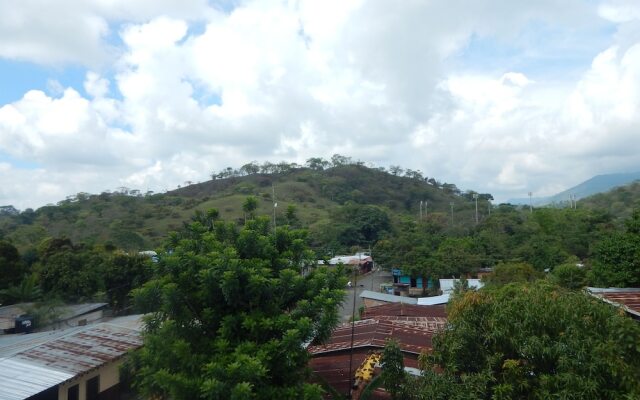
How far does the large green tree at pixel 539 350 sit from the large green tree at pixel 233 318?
2132 millimetres

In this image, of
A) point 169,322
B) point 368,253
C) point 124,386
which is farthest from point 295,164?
point 169,322

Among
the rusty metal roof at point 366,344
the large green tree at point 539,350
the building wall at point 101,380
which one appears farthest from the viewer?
the building wall at point 101,380

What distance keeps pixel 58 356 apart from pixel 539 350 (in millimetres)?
12103

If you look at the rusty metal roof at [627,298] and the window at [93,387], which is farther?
the rusty metal roof at [627,298]

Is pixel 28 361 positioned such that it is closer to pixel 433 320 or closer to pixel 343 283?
pixel 343 283

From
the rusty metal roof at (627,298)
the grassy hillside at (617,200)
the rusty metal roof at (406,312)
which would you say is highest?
the grassy hillside at (617,200)

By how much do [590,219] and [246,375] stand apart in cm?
4621

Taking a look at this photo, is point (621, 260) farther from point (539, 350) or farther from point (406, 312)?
point (539, 350)

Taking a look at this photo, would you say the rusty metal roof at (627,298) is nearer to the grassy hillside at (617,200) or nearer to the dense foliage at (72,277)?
the dense foliage at (72,277)

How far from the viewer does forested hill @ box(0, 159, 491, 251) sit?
179 ft

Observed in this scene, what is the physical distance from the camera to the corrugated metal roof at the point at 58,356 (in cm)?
1138

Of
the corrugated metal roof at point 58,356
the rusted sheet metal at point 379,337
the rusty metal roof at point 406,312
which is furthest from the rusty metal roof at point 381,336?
the corrugated metal roof at point 58,356

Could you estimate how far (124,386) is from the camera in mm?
15773

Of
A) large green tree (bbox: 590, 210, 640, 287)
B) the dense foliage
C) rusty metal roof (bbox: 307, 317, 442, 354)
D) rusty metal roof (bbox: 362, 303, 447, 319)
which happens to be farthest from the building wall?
large green tree (bbox: 590, 210, 640, 287)
